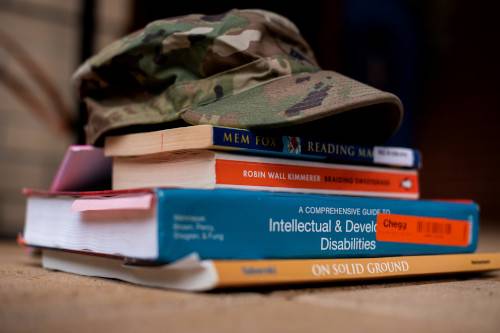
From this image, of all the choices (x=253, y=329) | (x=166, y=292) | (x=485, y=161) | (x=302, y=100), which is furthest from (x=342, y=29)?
(x=253, y=329)

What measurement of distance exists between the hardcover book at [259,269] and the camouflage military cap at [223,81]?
15 cm

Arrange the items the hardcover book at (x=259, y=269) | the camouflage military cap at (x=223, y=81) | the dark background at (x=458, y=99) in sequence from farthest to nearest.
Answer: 1. the dark background at (x=458, y=99)
2. the camouflage military cap at (x=223, y=81)
3. the hardcover book at (x=259, y=269)

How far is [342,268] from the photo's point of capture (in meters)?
0.63

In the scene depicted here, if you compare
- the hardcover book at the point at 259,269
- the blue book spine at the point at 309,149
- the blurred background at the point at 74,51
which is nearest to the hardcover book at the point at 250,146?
the blue book spine at the point at 309,149

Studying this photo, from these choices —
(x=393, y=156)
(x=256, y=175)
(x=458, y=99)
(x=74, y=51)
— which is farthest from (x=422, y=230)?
(x=458, y=99)

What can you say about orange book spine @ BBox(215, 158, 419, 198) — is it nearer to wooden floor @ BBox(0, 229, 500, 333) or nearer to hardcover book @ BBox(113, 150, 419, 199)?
hardcover book @ BBox(113, 150, 419, 199)

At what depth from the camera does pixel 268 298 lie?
549mm

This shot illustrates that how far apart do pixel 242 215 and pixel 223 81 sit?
0.58ft

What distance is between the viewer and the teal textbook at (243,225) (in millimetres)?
563

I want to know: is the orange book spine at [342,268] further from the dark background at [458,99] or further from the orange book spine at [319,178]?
the dark background at [458,99]

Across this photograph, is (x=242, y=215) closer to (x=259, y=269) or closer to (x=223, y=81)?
(x=259, y=269)

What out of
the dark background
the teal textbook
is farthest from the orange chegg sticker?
the dark background

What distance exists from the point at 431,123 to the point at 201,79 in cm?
240

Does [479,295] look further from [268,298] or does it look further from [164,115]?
[164,115]
